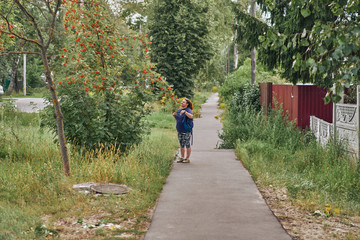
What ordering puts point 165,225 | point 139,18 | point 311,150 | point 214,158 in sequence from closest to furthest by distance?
point 165,225, point 311,150, point 214,158, point 139,18

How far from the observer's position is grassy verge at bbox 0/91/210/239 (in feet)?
19.4

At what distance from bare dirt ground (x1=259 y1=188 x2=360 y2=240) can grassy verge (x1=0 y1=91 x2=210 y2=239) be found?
1914 mm

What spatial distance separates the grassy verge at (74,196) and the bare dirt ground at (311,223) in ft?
6.28

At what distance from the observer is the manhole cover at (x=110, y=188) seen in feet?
25.3

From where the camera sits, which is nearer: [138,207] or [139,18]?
[138,207]

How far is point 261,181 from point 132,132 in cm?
337

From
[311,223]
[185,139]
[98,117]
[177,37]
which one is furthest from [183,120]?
[177,37]

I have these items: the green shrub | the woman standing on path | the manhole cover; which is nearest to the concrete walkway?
the woman standing on path

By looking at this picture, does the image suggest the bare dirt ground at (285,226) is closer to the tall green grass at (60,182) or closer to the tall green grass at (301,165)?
the tall green grass at (60,182)

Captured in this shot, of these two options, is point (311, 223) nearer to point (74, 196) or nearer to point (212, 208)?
point (212, 208)

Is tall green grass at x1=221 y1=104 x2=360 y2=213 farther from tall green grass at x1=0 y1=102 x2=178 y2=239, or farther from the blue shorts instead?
tall green grass at x1=0 y1=102 x2=178 y2=239

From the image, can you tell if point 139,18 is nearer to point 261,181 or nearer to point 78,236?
point 261,181

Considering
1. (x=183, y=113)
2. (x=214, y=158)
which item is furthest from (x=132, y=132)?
(x=214, y=158)

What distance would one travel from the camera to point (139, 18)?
44.3 meters
